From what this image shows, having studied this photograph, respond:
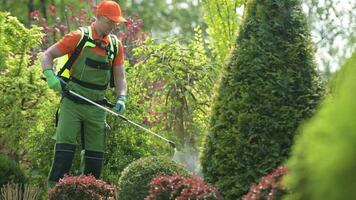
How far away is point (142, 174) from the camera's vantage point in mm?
7180

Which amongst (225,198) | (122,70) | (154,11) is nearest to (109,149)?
(122,70)

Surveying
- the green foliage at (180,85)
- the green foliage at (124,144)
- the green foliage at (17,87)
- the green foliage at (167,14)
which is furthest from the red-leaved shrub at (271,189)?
the green foliage at (167,14)

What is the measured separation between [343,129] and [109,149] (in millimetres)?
7513

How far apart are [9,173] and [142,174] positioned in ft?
8.49

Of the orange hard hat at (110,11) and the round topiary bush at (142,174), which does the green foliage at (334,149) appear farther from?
the orange hard hat at (110,11)

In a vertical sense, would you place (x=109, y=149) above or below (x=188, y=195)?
above

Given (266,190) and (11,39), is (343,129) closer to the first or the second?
(266,190)

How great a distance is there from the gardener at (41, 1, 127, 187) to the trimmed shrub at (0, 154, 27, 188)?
958 mm

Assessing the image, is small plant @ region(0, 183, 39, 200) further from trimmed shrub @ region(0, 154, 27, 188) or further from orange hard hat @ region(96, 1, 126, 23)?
orange hard hat @ region(96, 1, 126, 23)

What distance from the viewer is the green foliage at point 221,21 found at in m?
12.3

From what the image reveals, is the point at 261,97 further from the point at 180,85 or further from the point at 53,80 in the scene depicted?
the point at 180,85

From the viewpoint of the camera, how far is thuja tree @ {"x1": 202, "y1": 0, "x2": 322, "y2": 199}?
5934mm

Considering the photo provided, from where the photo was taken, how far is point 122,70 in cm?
879

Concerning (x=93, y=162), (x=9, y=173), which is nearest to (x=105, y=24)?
(x=93, y=162)
